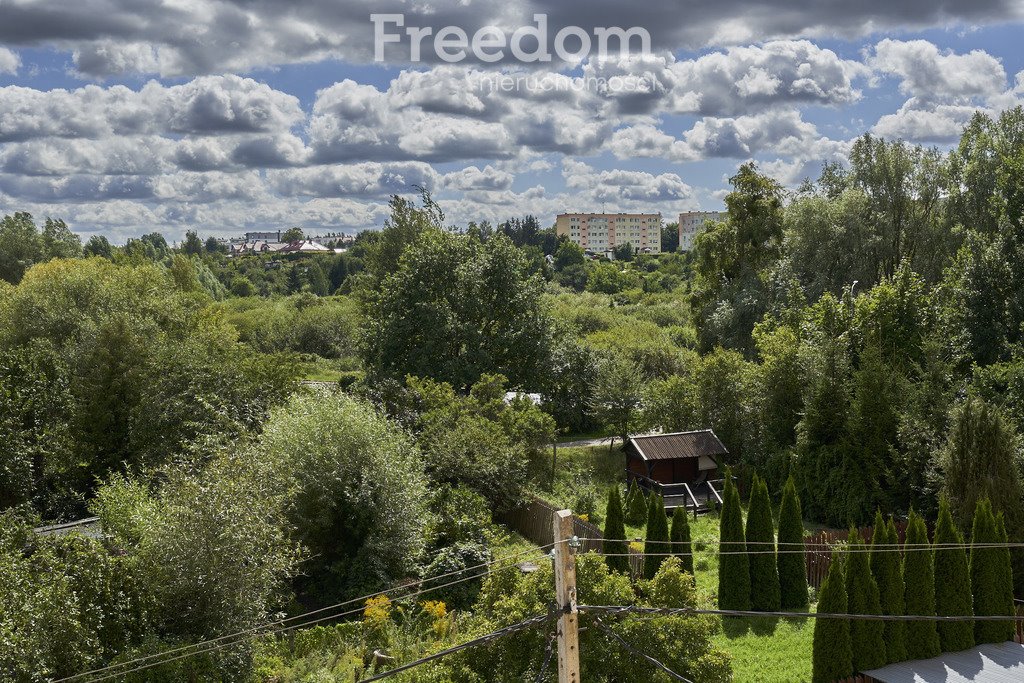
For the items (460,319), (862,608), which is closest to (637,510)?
(862,608)

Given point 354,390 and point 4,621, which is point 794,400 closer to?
point 354,390

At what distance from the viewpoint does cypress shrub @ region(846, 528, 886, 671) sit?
13.9 meters

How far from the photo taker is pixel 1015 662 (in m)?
14.2

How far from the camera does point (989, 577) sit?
15.3 meters

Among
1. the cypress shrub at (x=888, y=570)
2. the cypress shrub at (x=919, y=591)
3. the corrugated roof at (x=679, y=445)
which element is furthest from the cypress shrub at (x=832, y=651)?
the corrugated roof at (x=679, y=445)

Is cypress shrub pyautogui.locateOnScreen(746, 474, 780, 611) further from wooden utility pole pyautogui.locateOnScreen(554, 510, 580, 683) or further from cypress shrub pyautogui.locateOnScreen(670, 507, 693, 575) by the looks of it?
wooden utility pole pyautogui.locateOnScreen(554, 510, 580, 683)

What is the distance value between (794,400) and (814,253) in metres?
12.2

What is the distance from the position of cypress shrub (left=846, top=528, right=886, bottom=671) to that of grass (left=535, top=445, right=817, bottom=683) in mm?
1077

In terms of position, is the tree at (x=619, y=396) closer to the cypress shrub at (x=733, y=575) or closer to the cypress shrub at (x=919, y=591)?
the cypress shrub at (x=733, y=575)

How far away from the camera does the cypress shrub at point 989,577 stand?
15.1 m

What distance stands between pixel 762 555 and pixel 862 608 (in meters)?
2.76

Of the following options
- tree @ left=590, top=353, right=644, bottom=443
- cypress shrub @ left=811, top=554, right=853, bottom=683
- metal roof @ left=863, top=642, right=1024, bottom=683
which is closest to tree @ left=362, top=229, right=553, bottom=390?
tree @ left=590, top=353, right=644, bottom=443

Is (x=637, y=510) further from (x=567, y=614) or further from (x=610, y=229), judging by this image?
(x=610, y=229)

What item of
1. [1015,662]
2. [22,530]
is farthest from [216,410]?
[1015,662]
